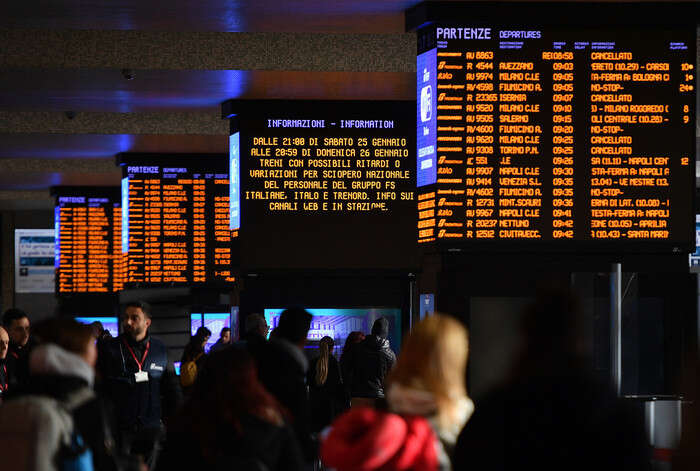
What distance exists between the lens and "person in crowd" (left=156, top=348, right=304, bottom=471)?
484 centimetres

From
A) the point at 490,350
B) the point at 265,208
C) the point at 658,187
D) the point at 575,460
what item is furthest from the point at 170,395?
the point at 265,208

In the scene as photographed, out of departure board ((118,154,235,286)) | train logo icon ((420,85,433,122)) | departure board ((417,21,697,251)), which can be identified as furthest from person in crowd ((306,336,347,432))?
departure board ((118,154,235,286))

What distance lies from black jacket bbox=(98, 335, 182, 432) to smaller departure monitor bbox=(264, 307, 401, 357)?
729 cm

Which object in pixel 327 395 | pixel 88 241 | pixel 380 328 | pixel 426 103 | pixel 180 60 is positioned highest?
pixel 180 60

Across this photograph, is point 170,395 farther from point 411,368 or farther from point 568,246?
point 411,368

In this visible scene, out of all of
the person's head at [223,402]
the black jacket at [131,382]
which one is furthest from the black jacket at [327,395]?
the person's head at [223,402]

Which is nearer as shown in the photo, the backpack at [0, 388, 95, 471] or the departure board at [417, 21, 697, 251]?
the backpack at [0, 388, 95, 471]

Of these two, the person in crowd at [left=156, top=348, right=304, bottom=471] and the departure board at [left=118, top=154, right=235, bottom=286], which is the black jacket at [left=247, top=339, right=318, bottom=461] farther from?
the departure board at [left=118, top=154, right=235, bottom=286]

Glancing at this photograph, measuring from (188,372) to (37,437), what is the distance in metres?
7.85

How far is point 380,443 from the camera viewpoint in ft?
14.5

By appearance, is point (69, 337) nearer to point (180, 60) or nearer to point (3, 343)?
point (3, 343)

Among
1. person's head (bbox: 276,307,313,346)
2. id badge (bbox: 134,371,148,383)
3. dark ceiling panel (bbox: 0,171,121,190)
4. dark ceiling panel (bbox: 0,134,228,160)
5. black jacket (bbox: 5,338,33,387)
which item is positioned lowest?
id badge (bbox: 134,371,148,383)

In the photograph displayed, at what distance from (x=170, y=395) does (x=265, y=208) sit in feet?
23.9

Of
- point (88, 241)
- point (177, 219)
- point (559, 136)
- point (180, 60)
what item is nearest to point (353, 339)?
point (180, 60)
